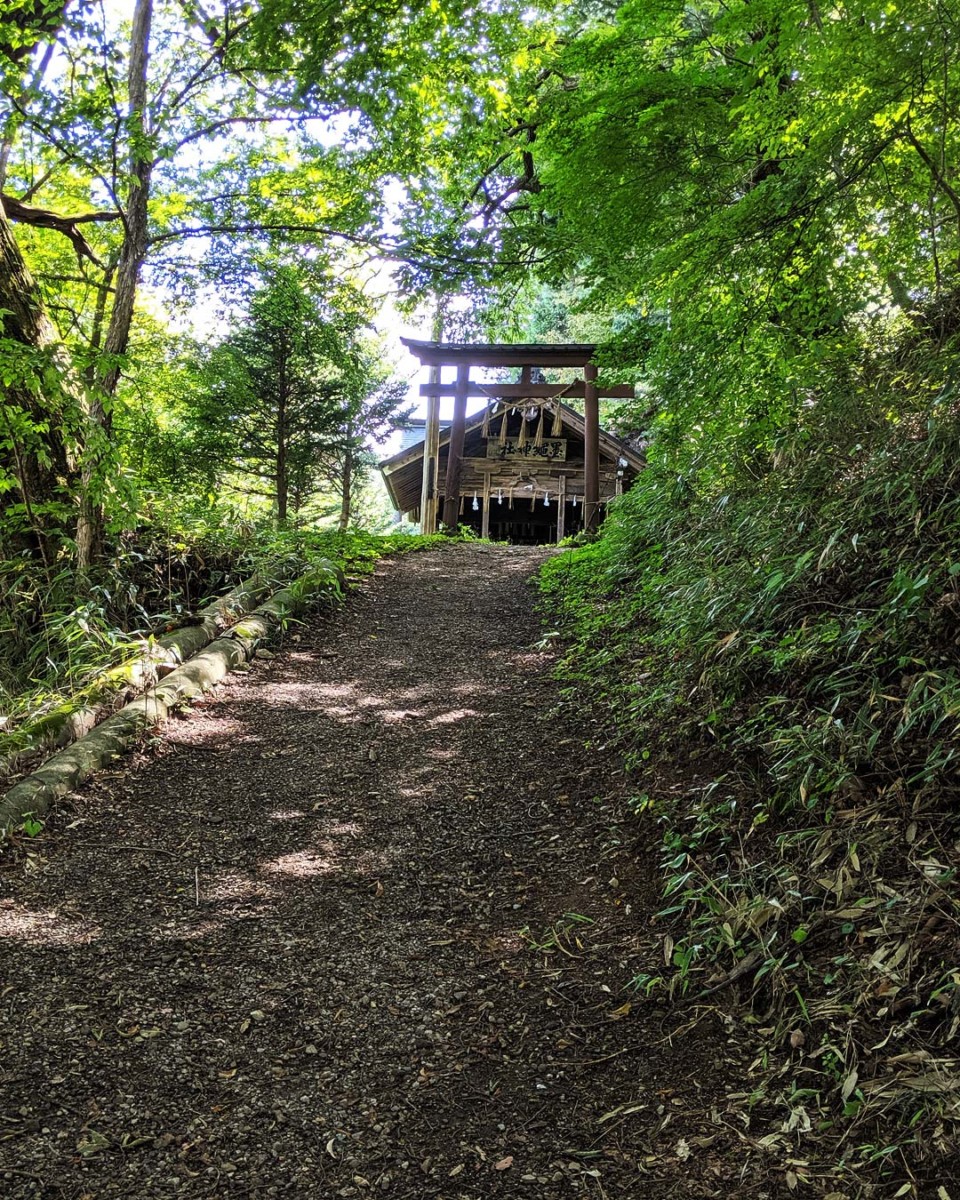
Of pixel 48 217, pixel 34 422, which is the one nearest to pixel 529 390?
pixel 48 217

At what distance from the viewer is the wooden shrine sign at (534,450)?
18.4m

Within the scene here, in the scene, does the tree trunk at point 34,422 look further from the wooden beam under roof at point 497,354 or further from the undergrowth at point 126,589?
the wooden beam under roof at point 497,354

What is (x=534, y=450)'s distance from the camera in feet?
60.4

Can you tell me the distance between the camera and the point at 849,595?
12.5 feet

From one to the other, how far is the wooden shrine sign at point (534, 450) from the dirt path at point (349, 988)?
14.1m

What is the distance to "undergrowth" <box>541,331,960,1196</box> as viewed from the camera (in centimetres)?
213

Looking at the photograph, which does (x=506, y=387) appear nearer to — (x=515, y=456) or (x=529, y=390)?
(x=529, y=390)

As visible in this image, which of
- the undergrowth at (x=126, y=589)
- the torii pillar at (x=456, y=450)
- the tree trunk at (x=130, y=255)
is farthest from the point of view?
the torii pillar at (x=456, y=450)

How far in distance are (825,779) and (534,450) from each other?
52.5 feet

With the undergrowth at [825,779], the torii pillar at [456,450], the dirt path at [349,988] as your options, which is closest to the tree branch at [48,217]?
the dirt path at [349,988]

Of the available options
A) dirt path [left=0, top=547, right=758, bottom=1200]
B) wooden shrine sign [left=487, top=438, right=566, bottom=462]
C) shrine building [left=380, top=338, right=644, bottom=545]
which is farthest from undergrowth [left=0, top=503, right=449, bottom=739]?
wooden shrine sign [left=487, top=438, right=566, bottom=462]

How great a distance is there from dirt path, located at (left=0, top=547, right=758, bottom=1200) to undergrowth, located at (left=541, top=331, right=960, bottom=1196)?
23cm

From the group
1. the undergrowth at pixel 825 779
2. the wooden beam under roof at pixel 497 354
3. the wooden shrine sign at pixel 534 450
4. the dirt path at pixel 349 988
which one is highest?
the wooden beam under roof at pixel 497 354

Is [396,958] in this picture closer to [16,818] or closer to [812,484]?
[16,818]
